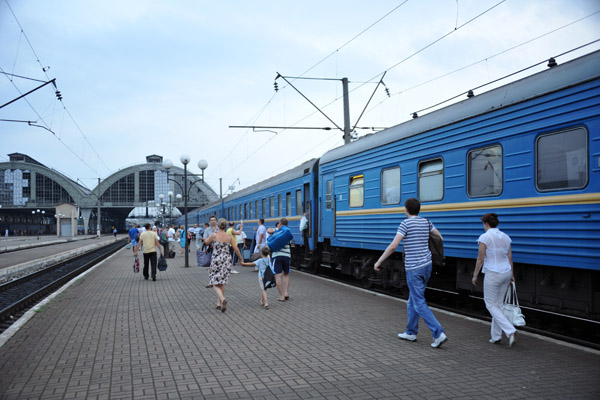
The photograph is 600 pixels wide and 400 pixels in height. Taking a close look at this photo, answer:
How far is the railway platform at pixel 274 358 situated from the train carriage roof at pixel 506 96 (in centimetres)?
331

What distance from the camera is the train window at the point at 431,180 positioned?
10039 mm

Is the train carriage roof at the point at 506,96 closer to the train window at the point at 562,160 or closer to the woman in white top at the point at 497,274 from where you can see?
the train window at the point at 562,160

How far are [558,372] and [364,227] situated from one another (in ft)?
24.6

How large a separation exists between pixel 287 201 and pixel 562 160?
13.8m

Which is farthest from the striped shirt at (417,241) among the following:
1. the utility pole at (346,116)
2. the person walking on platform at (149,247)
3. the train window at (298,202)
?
the utility pole at (346,116)

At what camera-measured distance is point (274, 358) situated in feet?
21.3

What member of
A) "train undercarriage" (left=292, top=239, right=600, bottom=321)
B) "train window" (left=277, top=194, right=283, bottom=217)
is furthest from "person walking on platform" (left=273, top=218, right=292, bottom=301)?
"train window" (left=277, top=194, right=283, bottom=217)

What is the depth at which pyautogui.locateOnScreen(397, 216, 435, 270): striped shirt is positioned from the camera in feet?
23.6

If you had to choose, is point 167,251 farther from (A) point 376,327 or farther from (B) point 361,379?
(B) point 361,379

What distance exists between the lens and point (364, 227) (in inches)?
514

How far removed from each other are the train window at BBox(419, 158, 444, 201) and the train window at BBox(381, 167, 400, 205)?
0.86m

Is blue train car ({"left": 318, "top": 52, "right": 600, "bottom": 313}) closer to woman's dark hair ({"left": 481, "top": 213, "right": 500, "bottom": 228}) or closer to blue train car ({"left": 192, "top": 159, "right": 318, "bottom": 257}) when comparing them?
woman's dark hair ({"left": 481, "top": 213, "right": 500, "bottom": 228})

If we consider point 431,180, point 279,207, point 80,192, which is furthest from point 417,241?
point 80,192

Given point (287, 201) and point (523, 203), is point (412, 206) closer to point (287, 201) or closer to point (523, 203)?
point (523, 203)
